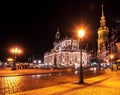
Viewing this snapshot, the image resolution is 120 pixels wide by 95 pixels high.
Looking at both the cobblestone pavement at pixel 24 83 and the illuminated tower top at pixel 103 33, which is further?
the illuminated tower top at pixel 103 33

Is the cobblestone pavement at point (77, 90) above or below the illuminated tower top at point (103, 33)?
below

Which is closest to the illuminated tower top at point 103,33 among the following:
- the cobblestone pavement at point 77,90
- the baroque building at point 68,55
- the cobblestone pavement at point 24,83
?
the baroque building at point 68,55

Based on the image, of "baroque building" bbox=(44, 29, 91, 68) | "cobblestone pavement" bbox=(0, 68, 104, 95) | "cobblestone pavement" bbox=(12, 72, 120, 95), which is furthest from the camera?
"baroque building" bbox=(44, 29, 91, 68)

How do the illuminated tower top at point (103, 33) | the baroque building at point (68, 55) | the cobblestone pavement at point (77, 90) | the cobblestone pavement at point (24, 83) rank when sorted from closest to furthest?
the cobblestone pavement at point (77, 90) → the cobblestone pavement at point (24, 83) → the illuminated tower top at point (103, 33) → the baroque building at point (68, 55)

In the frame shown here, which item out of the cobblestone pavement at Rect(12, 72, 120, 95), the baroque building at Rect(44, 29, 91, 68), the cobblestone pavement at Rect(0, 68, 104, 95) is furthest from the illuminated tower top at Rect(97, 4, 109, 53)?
the cobblestone pavement at Rect(12, 72, 120, 95)

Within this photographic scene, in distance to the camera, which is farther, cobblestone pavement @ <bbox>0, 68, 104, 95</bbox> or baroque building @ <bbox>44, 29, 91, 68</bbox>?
baroque building @ <bbox>44, 29, 91, 68</bbox>

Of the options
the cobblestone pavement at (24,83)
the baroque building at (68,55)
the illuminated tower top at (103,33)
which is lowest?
the cobblestone pavement at (24,83)

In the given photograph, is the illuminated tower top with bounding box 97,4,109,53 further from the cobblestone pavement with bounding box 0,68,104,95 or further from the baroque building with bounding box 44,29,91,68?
the cobblestone pavement with bounding box 0,68,104,95

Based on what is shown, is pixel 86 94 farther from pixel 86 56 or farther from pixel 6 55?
pixel 86 56

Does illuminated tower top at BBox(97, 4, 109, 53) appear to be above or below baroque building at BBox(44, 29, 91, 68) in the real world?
above

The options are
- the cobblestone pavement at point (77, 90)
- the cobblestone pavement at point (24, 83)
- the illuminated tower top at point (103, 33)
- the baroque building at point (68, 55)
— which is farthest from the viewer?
the baroque building at point (68, 55)

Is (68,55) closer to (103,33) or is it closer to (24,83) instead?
(103,33)

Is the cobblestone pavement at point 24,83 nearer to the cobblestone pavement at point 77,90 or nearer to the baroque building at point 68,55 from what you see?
the cobblestone pavement at point 77,90

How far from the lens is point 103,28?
158 m
